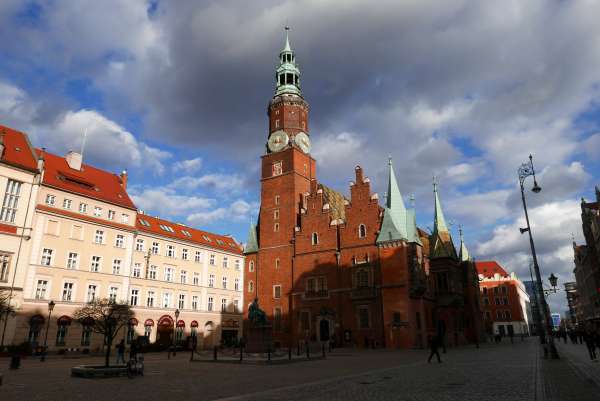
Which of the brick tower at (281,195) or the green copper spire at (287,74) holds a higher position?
the green copper spire at (287,74)

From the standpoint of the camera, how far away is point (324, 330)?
175 feet

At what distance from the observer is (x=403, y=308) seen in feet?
159

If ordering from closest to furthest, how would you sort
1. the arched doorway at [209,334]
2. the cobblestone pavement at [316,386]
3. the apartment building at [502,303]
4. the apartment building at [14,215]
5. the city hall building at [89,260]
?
the cobblestone pavement at [316,386] → the apartment building at [14,215] → the city hall building at [89,260] → the arched doorway at [209,334] → the apartment building at [502,303]

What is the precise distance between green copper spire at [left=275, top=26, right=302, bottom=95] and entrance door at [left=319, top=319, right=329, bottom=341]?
3369cm

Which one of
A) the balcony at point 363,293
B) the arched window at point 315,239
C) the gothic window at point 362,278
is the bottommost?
the balcony at point 363,293

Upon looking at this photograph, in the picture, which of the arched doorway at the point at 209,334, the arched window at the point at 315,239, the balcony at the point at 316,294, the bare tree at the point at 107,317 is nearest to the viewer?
the bare tree at the point at 107,317

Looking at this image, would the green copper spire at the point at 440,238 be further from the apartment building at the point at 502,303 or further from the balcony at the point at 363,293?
the apartment building at the point at 502,303

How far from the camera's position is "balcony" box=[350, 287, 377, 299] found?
5031 centimetres

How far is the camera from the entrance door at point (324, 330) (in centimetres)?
5309

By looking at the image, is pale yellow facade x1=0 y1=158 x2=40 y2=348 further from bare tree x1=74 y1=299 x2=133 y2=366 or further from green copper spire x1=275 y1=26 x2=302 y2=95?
green copper spire x1=275 y1=26 x2=302 y2=95

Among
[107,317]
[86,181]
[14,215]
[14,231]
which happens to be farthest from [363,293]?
[14,215]

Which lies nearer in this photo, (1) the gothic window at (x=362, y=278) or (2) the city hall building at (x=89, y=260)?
(2) the city hall building at (x=89, y=260)

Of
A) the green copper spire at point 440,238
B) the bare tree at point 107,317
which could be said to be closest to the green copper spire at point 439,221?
the green copper spire at point 440,238

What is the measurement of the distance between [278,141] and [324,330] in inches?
1083
